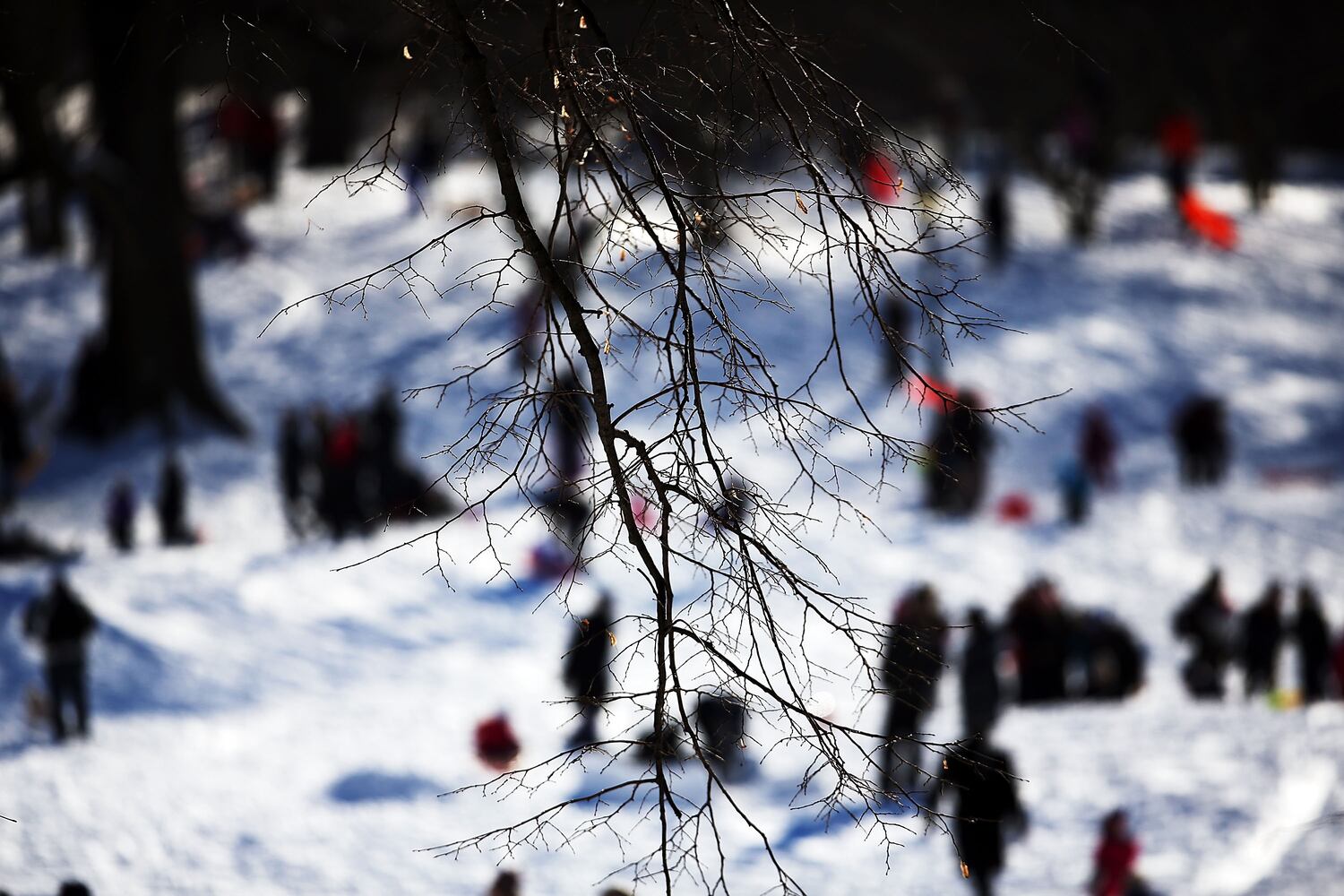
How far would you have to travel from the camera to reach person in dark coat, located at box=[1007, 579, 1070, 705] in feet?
46.4

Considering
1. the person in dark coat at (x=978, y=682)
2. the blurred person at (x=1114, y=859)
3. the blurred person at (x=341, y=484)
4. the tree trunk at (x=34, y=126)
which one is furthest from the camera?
the blurred person at (x=341, y=484)

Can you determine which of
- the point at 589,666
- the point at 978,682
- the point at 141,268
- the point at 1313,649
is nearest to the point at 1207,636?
the point at 1313,649

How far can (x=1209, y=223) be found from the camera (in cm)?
3086

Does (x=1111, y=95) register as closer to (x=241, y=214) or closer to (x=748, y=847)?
(x=241, y=214)

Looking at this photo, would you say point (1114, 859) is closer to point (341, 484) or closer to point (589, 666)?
point (589, 666)

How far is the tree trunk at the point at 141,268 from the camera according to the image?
20266mm

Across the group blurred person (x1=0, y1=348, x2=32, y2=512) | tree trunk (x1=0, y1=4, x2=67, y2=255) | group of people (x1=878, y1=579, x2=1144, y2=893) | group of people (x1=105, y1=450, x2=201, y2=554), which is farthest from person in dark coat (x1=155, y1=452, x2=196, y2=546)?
group of people (x1=878, y1=579, x2=1144, y2=893)

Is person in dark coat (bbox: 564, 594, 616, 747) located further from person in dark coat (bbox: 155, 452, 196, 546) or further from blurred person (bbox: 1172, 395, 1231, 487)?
blurred person (bbox: 1172, 395, 1231, 487)

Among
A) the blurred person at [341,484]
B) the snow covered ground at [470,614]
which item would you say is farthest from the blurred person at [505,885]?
the blurred person at [341,484]

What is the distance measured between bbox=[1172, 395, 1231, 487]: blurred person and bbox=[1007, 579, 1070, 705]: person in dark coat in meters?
7.78

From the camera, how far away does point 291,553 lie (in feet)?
56.5

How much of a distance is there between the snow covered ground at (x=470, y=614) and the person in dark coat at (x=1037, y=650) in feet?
1.07

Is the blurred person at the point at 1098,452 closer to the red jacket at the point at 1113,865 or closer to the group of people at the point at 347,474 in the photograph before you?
the group of people at the point at 347,474

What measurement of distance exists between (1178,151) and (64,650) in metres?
24.8
